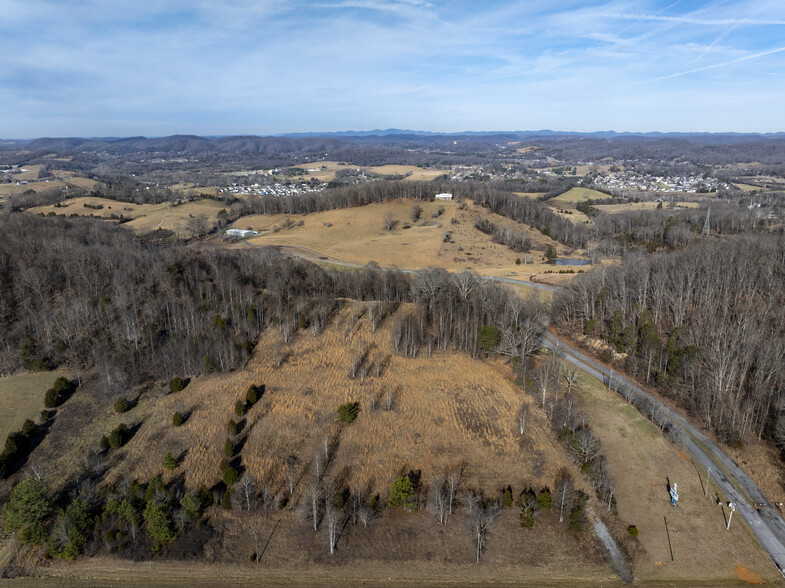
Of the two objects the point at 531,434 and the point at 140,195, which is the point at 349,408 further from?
the point at 140,195

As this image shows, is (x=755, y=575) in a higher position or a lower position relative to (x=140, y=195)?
lower

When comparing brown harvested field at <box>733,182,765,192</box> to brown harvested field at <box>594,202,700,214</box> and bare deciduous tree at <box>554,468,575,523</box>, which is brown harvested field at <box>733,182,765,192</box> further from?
bare deciduous tree at <box>554,468,575,523</box>

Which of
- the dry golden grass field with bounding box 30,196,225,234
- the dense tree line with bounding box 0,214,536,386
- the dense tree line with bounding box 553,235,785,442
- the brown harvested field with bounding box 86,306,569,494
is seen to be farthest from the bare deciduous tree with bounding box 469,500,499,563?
the dry golden grass field with bounding box 30,196,225,234

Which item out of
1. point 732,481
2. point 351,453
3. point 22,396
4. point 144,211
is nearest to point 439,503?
point 351,453

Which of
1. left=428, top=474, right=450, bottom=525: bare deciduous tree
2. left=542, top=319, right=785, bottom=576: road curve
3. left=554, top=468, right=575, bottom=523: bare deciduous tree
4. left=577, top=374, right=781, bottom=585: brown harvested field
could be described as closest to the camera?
left=577, top=374, right=781, bottom=585: brown harvested field

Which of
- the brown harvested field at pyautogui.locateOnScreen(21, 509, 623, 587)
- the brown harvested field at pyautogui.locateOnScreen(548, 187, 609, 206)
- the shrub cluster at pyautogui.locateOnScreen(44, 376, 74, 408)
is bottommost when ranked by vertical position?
the brown harvested field at pyautogui.locateOnScreen(21, 509, 623, 587)

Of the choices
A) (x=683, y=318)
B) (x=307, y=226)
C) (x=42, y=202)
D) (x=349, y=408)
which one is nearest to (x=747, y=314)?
(x=683, y=318)

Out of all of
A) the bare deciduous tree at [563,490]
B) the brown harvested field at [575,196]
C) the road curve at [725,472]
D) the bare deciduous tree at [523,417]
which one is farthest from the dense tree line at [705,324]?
the brown harvested field at [575,196]
